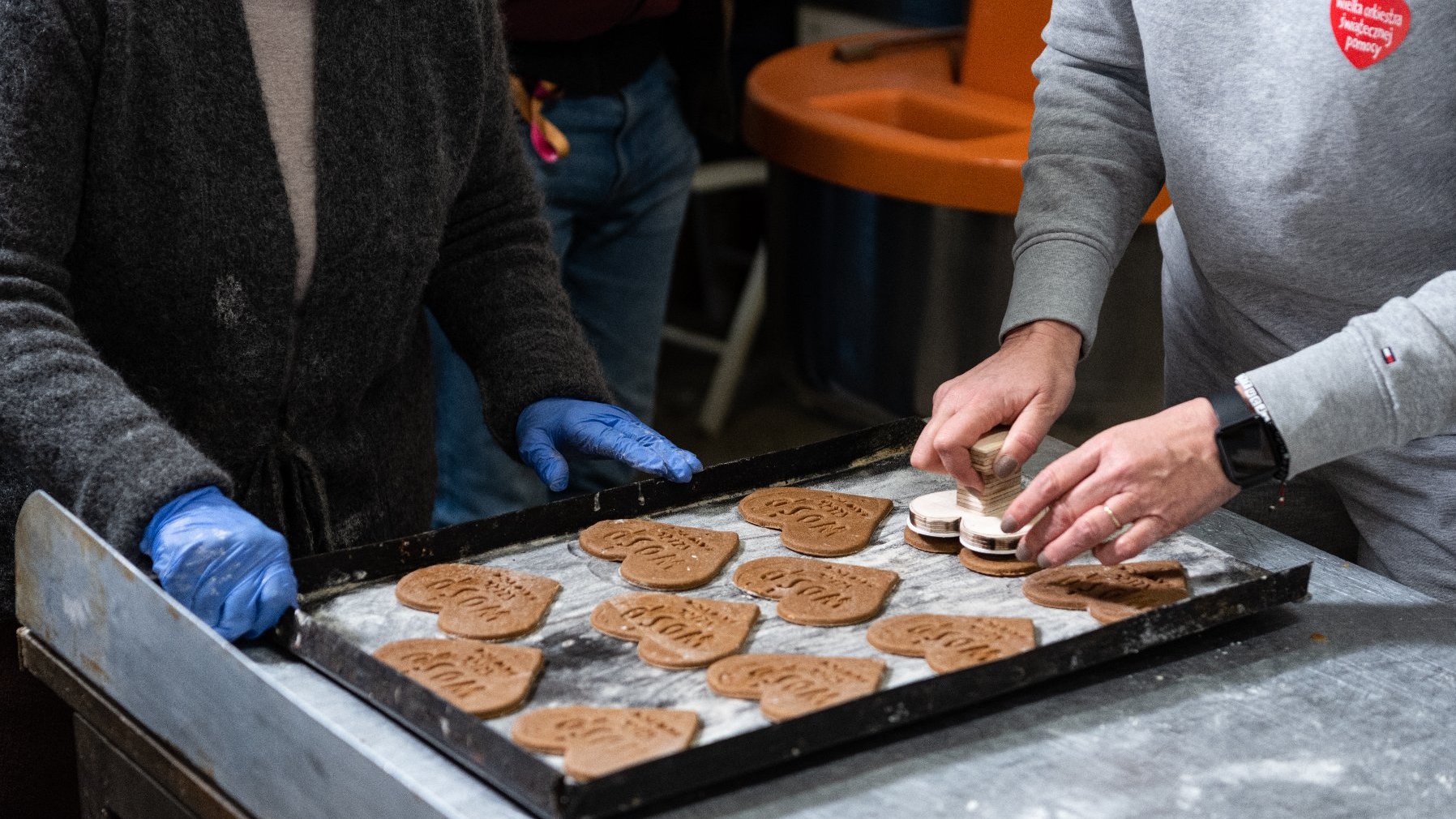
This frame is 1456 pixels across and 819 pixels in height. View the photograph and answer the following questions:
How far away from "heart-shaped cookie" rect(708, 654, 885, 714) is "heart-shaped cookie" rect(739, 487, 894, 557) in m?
0.22

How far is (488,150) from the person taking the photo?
160cm

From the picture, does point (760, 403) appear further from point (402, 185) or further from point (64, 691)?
point (64, 691)

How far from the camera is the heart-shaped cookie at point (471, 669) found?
1.04 metres

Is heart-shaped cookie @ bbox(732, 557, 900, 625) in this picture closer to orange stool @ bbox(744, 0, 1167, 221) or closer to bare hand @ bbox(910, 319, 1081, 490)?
bare hand @ bbox(910, 319, 1081, 490)

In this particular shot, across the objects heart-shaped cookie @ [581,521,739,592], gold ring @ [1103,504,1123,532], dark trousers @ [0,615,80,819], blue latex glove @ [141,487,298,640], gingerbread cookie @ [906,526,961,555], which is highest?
gold ring @ [1103,504,1123,532]

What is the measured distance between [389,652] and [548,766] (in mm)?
267

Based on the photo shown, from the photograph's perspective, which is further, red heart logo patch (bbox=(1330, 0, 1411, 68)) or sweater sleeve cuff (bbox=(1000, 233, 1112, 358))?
sweater sleeve cuff (bbox=(1000, 233, 1112, 358))

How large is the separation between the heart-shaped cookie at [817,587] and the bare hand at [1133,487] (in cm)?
14

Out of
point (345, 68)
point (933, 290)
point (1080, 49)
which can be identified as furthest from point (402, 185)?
point (933, 290)

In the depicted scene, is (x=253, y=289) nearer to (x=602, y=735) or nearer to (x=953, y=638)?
(x=602, y=735)

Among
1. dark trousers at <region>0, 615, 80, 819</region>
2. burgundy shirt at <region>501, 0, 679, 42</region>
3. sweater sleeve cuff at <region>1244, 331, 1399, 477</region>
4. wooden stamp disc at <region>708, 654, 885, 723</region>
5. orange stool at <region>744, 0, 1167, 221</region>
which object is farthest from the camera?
orange stool at <region>744, 0, 1167, 221</region>

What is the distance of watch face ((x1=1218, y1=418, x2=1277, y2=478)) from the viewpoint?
117 cm

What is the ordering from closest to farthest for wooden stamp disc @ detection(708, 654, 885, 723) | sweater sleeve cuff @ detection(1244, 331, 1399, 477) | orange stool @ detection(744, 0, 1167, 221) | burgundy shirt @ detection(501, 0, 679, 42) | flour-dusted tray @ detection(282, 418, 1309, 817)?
flour-dusted tray @ detection(282, 418, 1309, 817) < wooden stamp disc @ detection(708, 654, 885, 723) < sweater sleeve cuff @ detection(1244, 331, 1399, 477) < burgundy shirt @ detection(501, 0, 679, 42) < orange stool @ detection(744, 0, 1167, 221)

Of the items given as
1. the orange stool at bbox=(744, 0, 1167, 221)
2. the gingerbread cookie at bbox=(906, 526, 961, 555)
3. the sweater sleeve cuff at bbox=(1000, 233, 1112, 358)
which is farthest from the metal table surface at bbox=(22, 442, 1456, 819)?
the orange stool at bbox=(744, 0, 1167, 221)
